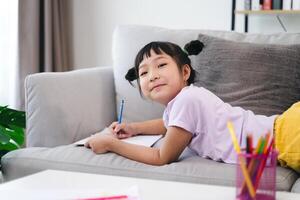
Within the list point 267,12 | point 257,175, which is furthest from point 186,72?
point 267,12

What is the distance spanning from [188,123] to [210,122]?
0.09 m

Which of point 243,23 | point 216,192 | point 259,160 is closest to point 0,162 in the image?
point 216,192

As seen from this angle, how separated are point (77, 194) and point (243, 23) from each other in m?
2.32

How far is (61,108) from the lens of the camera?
1706 mm

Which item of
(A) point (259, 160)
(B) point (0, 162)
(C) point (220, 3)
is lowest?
(B) point (0, 162)

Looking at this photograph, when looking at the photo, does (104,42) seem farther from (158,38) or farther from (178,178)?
(178,178)

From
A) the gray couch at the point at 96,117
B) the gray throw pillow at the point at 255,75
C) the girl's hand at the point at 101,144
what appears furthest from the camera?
the gray throw pillow at the point at 255,75

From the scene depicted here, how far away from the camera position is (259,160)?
755 millimetres

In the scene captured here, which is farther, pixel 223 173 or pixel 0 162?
pixel 0 162

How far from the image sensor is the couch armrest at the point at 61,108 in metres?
→ 1.67

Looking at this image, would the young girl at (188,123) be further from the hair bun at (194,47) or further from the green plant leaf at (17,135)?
the green plant leaf at (17,135)

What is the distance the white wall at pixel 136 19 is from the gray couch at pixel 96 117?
1.03 metres

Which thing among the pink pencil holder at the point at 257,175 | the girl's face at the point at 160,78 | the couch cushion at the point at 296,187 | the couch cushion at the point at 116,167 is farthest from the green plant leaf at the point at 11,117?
the pink pencil holder at the point at 257,175

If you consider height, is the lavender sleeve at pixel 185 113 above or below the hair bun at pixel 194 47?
below
